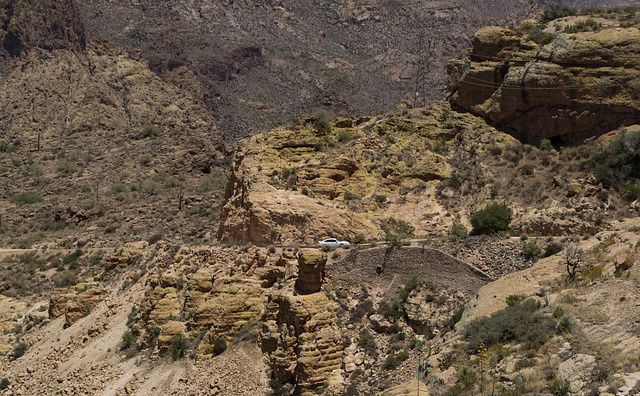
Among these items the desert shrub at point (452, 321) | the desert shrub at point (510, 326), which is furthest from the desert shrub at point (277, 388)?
the desert shrub at point (510, 326)

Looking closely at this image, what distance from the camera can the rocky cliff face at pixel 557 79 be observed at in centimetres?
3278

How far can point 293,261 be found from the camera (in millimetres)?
26609

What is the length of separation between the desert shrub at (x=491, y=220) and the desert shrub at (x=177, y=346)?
12253 mm

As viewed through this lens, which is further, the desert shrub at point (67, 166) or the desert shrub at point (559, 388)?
the desert shrub at point (67, 166)

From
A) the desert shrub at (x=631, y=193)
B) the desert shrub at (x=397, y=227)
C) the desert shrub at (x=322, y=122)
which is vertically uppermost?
the desert shrub at (x=322, y=122)

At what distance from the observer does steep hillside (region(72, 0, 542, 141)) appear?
125375 mm

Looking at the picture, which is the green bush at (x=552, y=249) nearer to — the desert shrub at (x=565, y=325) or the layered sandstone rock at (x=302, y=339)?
the desert shrub at (x=565, y=325)

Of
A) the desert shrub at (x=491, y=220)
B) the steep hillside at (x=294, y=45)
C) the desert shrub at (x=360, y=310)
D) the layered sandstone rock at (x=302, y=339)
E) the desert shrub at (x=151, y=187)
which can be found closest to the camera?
the layered sandstone rock at (x=302, y=339)

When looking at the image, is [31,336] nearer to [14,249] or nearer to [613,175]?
[14,249]

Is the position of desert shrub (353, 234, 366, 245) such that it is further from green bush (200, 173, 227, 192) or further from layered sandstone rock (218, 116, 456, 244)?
green bush (200, 173, 227, 192)

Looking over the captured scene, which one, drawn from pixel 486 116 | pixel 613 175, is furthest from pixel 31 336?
pixel 613 175

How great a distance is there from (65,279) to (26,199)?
21520 millimetres

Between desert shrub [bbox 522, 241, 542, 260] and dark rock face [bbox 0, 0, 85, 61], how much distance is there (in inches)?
3549

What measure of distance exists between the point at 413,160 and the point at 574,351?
738 inches
